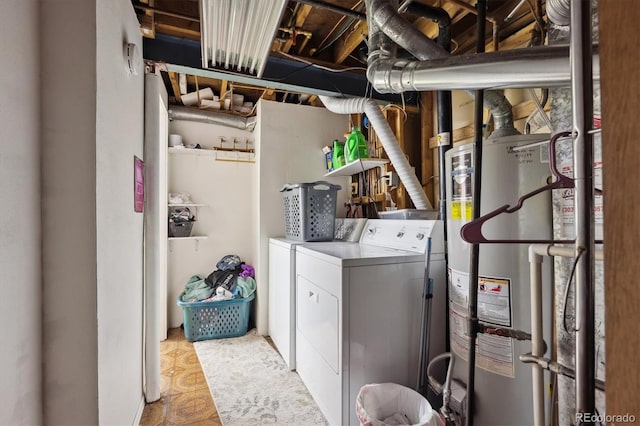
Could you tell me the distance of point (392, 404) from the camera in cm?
143

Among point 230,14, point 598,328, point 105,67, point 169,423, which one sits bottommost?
point 169,423

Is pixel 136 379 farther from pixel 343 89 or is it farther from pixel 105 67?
pixel 343 89

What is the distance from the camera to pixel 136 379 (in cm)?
168

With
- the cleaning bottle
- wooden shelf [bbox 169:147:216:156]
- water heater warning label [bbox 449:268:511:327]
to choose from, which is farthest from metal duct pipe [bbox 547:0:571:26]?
wooden shelf [bbox 169:147:216:156]

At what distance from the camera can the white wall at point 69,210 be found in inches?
40.5

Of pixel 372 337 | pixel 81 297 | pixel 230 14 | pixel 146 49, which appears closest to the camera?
pixel 81 297

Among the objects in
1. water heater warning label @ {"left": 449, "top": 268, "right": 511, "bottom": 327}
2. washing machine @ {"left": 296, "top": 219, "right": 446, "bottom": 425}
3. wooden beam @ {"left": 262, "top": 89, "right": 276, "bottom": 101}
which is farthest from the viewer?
wooden beam @ {"left": 262, "top": 89, "right": 276, "bottom": 101}

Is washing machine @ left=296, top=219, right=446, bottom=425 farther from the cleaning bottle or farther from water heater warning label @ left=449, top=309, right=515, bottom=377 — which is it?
the cleaning bottle

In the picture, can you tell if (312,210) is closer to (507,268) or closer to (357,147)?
(357,147)

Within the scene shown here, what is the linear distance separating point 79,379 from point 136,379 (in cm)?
73

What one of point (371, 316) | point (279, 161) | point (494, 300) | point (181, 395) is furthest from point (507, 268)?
point (279, 161)

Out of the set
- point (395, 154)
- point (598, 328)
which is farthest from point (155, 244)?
point (598, 328)

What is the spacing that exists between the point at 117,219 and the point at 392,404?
1.54m

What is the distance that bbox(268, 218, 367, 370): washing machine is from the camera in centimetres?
223
